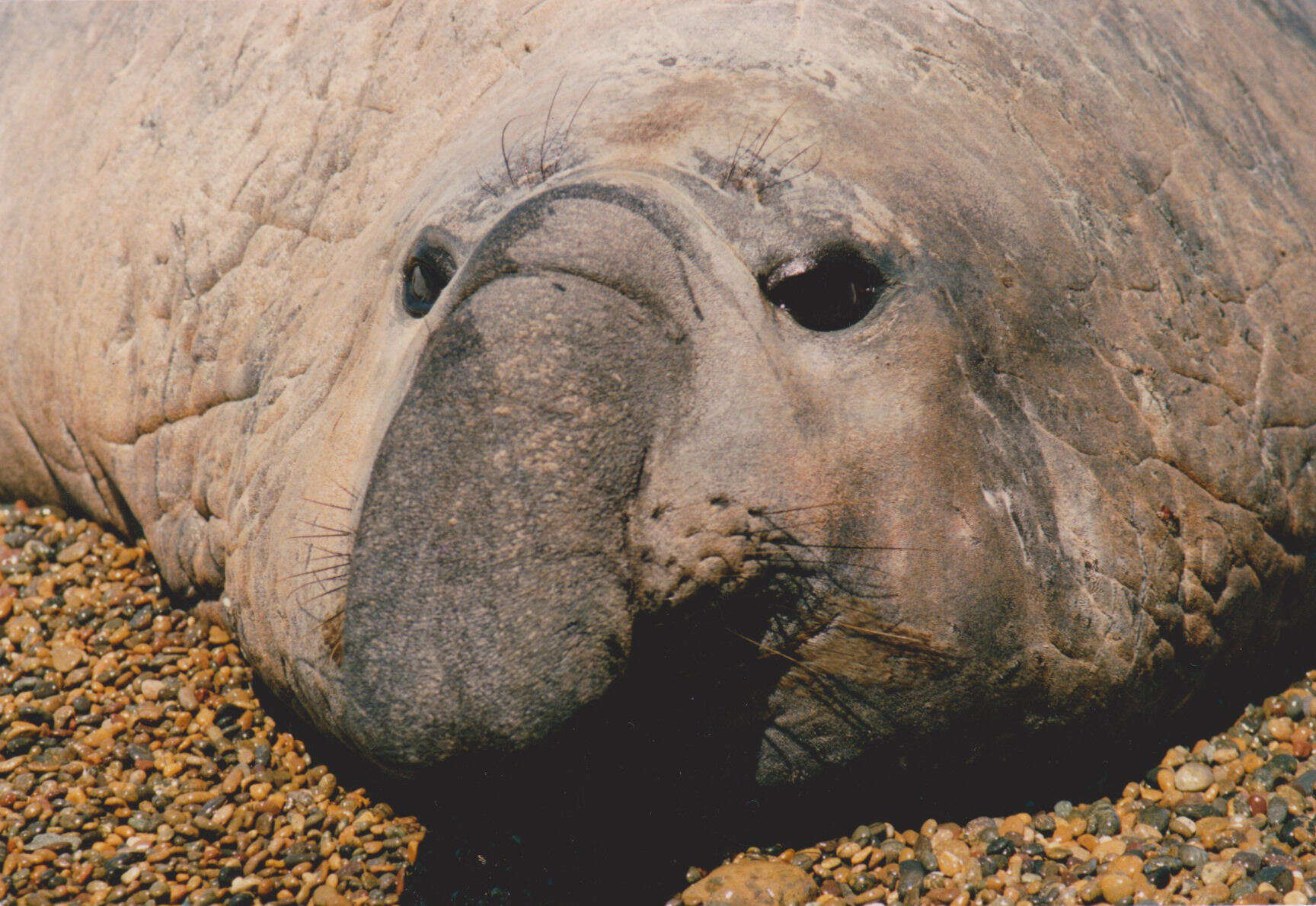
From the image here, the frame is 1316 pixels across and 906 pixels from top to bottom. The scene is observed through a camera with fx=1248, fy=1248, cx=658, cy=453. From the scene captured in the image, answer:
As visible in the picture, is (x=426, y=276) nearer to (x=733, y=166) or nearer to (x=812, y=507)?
(x=733, y=166)

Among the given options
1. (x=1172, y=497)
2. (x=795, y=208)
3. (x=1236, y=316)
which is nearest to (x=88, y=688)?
(x=795, y=208)

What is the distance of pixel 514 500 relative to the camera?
6.97 feet

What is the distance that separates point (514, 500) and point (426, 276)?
0.66 meters

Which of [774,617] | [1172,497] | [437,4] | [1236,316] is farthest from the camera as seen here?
[437,4]

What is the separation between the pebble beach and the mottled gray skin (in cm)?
21

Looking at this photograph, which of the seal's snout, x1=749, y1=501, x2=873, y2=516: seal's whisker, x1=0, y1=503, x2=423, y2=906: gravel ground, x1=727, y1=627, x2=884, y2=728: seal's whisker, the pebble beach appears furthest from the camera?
x1=0, y1=503, x2=423, y2=906: gravel ground

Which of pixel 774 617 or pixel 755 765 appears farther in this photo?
pixel 755 765

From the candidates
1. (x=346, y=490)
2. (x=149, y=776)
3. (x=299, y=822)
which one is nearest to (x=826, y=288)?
(x=346, y=490)

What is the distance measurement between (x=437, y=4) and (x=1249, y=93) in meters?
2.30

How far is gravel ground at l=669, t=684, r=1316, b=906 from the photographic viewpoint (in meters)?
2.41

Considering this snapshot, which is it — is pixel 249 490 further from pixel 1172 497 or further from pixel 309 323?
pixel 1172 497

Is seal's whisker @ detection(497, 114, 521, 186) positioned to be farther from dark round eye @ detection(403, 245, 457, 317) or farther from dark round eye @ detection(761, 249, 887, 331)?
dark round eye @ detection(761, 249, 887, 331)

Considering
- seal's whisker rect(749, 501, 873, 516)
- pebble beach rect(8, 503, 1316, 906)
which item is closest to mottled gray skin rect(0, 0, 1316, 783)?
seal's whisker rect(749, 501, 873, 516)

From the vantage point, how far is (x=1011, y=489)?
242cm
